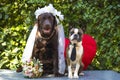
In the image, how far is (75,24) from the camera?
4953mm

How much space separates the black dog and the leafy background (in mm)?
865

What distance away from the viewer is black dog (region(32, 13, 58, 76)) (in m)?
3.74

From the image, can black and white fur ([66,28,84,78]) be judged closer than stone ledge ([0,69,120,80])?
Yes

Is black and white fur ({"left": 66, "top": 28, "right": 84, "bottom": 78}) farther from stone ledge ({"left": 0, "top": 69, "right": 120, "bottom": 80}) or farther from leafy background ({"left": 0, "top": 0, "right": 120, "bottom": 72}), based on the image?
leafy background ({"left": 0, "top": 0, "right": 120, "bottom": 72})

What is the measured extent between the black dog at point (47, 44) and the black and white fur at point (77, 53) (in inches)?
5.6

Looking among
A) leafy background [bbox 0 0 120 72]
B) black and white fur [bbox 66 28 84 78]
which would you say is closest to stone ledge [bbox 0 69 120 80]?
black and white fur [bbox 66 28 84 78]

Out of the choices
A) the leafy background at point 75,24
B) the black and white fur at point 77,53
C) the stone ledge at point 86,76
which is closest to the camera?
the black and white fur at point 77,53

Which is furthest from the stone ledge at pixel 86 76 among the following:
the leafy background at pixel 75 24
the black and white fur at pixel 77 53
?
the leafy background at pixel 75 24

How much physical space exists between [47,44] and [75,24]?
125cm

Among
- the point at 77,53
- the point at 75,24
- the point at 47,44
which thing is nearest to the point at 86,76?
the point at 77,53

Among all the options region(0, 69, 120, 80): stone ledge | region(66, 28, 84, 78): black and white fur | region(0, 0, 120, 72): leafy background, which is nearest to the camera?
region(66, 28, 84, 78): black and white fur

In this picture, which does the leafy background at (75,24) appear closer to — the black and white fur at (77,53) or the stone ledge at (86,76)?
the stone ledge at (86,76)

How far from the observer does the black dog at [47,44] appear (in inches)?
147

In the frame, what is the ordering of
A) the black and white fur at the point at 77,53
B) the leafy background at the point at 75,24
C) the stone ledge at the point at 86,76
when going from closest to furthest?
1. the black and white fur at the point at 77,53
2. the stone ledge at the point at 86,76
3. the leafy background at the point at 75,24
